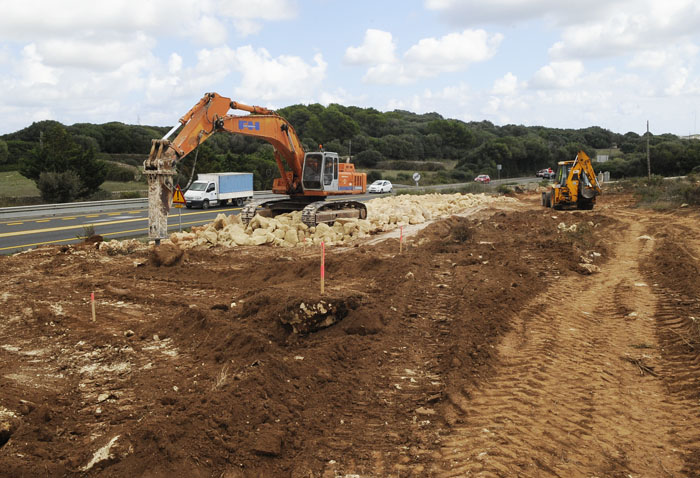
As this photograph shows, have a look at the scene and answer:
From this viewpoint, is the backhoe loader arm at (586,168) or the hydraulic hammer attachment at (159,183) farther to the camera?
the backhoe loader arm at (586,168)

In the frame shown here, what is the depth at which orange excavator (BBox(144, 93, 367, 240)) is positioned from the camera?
1391 centimetres

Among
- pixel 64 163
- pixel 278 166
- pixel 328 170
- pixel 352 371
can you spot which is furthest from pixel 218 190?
pixel 352 371

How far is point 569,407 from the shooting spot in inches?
246

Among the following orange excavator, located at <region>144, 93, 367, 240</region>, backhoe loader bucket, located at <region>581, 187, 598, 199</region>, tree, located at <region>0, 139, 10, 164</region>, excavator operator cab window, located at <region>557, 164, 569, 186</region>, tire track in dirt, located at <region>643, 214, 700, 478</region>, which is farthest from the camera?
tree, located at <region>0, 139, 10, 164</region>

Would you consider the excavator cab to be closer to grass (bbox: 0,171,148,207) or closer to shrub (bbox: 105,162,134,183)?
grass (bbox: 0,171,148,207)

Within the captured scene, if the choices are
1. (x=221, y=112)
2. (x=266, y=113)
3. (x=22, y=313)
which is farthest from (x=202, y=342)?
(x=266, y=113)

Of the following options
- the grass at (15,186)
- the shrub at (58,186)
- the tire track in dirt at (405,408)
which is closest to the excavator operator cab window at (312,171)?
the tire track in dirt at (405,408)

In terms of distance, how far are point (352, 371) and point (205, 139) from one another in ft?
33.1

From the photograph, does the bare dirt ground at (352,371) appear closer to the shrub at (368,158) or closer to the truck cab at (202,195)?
the truck cab at (202,195)

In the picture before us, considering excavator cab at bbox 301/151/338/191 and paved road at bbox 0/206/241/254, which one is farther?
paved road at bbox 0/206/241/254

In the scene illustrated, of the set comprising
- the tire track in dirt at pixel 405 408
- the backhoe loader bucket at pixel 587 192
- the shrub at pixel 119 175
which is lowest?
the tire track in dirt at pixel 405 408

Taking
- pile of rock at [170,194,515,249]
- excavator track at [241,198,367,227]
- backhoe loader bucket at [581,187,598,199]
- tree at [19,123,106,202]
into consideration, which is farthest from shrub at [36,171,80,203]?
backhoe loader bucket at [581,187,598,199]

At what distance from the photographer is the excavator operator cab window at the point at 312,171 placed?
19716 mm

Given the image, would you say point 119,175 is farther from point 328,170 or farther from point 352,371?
point 352,371
